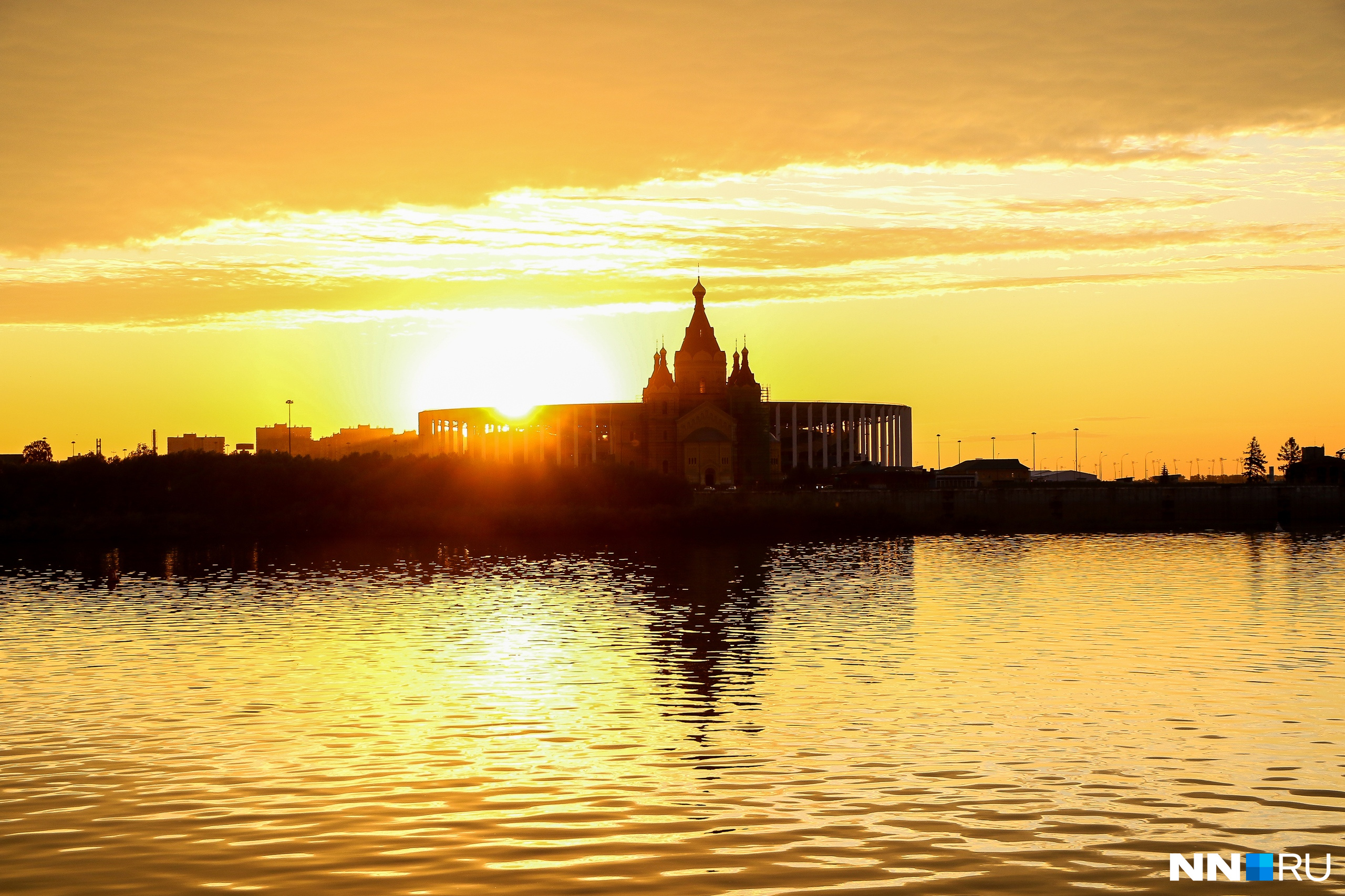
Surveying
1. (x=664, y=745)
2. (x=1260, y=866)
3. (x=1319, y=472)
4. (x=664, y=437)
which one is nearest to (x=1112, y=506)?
(x=1319, y=472)

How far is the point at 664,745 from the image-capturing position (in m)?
27.0

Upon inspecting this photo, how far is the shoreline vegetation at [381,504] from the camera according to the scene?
121 m

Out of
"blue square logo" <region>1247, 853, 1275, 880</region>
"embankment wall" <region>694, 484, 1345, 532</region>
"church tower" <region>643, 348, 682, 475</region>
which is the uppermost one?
"church tower" <region>643, 348, 682, 475</region>

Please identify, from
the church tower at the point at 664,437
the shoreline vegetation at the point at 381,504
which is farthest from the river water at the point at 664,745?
the church tower at the point at 664,437

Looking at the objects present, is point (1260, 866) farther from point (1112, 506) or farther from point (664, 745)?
point (1112, 506)

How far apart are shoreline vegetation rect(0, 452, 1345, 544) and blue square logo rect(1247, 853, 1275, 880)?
4068 inches

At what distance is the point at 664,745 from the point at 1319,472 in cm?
18001

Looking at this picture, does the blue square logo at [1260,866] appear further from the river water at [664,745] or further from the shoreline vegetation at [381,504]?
the shoreline vegetation at [381,504]

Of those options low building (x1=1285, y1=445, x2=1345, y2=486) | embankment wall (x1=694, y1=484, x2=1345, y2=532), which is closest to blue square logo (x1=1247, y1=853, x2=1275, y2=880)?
embankment wall (x1=694, y1=484, x2=1345, y2=532)

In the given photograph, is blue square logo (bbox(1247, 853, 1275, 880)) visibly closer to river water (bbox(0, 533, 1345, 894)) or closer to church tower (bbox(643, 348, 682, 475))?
river water (bbox(0, 533, 1345, 894))

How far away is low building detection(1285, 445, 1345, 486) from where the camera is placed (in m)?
181

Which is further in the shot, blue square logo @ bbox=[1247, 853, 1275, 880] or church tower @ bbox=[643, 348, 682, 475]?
church tower @ bbox=[643, 348, 682, 475]

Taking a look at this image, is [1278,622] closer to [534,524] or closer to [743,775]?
[743,775]

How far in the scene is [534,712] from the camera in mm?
31188
